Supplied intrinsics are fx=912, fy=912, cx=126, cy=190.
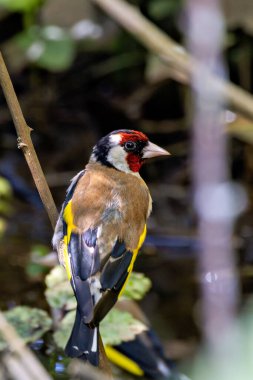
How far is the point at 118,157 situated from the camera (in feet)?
10.8

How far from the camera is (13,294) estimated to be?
14.3 feet

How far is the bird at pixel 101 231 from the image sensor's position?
243 centimetres

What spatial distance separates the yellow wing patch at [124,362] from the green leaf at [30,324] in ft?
1.39

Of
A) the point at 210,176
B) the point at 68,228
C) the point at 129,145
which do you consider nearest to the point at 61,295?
the point at 68,228

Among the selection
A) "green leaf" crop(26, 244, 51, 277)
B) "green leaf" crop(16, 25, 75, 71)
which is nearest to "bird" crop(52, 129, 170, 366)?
"green leaf" crop(26, 244, 51, 277)

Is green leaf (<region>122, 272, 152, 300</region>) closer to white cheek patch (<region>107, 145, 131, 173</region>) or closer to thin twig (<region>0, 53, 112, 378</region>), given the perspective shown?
white cheek patch (<region>107, 145, 131, 173</region>)

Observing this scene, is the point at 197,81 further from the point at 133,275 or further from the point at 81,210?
the point at 133,275

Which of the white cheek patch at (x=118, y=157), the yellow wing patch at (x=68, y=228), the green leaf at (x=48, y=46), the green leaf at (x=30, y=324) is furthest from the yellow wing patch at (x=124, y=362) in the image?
the green leaf at (x=48, y=46)

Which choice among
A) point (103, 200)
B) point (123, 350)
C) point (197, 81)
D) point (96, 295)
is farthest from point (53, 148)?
point (197, 81)

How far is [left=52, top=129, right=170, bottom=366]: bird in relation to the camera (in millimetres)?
2434

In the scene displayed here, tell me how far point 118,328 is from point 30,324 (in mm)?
350

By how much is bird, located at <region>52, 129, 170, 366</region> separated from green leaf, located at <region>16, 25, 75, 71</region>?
2.62 m

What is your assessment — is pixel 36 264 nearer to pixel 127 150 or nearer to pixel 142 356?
pixel 142 356

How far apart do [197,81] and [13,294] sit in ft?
9.29
